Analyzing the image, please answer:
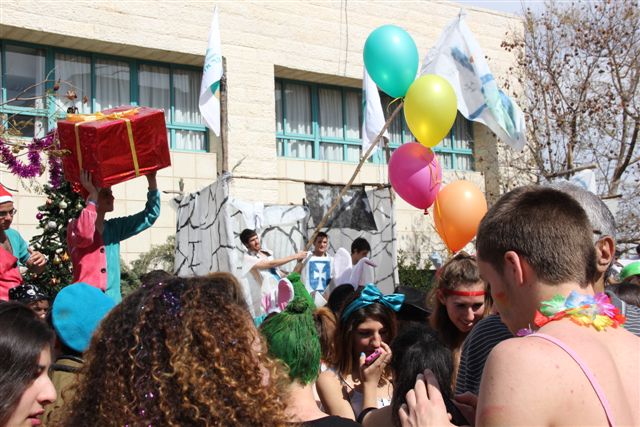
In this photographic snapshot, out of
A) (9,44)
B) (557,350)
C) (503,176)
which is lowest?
(557,350)

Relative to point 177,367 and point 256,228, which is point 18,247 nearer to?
point 256,228

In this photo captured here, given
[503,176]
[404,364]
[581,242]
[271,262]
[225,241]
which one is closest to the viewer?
[581,242]

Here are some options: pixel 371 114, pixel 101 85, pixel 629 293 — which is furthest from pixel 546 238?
pixel 101 85

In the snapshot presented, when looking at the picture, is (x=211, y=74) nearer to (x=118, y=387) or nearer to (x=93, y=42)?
(x=93, y=42)

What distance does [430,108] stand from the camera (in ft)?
25.6

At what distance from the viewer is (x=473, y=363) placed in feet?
9.38

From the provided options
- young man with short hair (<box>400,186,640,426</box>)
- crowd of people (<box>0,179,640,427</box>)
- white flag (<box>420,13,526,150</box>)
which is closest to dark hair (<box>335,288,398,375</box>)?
crowd of people (<box>0,179,640,427</box>)

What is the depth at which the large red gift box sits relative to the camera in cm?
545

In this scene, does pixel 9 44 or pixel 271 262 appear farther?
pixel 9 44

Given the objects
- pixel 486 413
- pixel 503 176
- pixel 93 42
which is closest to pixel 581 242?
pixel 486 413

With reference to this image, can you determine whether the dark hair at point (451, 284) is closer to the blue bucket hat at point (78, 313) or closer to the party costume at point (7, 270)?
the blue bucket hat at point (78, 313)

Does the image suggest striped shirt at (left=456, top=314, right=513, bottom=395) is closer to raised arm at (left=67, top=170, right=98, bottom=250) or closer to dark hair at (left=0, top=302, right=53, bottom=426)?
dark hair at (left=0, top=302, right=53, bottom=426)

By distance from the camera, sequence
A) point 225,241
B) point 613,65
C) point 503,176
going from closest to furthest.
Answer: point 225,241 < point 613,65 < point 503,176

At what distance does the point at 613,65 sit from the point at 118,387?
57.3ft
